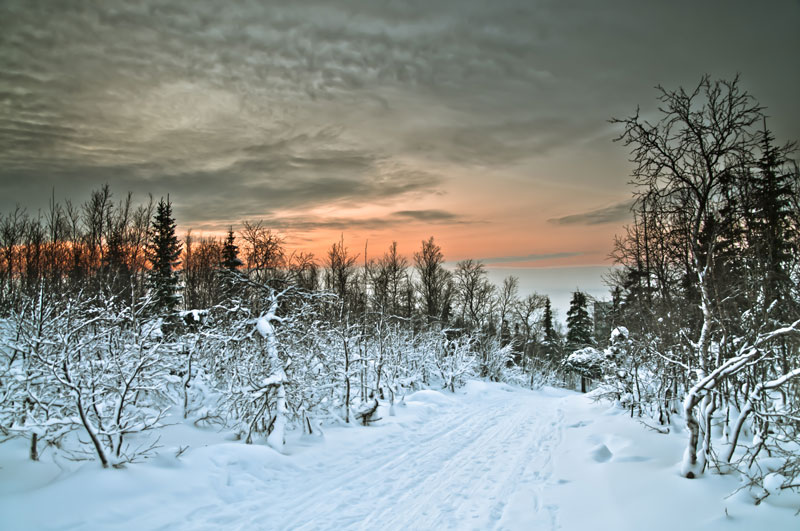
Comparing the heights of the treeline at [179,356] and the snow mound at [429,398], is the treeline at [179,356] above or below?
above

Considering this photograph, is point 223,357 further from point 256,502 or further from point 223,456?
point 256,502

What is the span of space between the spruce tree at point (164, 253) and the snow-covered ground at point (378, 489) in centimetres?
1963

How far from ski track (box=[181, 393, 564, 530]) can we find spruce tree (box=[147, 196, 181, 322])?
2178 cm

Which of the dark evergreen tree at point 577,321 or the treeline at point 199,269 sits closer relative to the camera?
the treeline at point 199,269

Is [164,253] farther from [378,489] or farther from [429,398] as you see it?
[378,489]

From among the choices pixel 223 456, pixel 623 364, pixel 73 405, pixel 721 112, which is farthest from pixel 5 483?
pixel 623 364

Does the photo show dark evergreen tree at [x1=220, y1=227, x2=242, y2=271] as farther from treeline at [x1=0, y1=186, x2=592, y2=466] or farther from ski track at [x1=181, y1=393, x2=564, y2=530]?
ski track at [x1=181, y1=393, x2=564, y2=530]

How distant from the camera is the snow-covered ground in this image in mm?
5191

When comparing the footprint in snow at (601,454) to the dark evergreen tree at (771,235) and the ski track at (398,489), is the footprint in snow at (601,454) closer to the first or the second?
the ski track at (398,489)

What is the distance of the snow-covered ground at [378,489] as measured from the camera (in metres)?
5.19

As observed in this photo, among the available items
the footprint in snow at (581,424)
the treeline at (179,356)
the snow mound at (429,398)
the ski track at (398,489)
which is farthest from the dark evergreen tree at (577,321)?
the ski track at (398,489)

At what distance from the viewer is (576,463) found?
8492mm

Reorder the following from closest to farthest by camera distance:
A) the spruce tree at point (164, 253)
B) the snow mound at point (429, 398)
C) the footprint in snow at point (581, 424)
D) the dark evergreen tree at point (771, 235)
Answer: the dark evergreen tree at point (771, 235), the footprint in snow at point (581, 424), the snow mound at point (429, 398), the spruce tree at point (164, 253)

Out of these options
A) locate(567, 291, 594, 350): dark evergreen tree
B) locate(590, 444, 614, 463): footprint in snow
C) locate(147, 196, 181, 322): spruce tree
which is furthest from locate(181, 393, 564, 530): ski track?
locate(567, 291, 594, 350): dark evergreen tree
